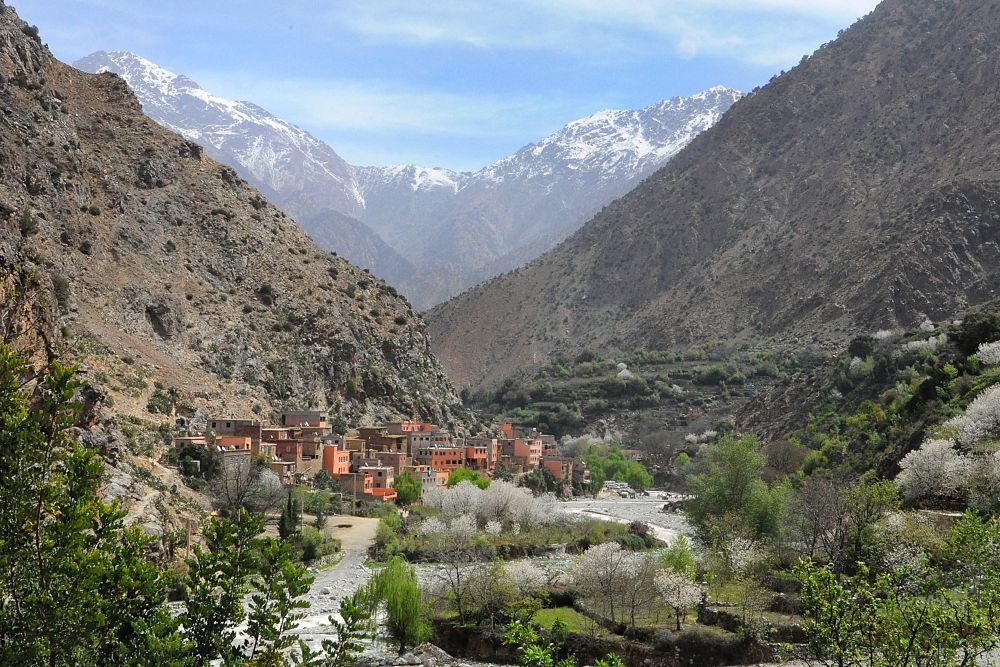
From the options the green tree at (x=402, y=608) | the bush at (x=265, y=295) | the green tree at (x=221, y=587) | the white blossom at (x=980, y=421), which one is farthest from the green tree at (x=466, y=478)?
the green tree at (x=221, y=587)

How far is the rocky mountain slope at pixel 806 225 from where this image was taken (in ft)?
343

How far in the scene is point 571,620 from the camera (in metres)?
32.5

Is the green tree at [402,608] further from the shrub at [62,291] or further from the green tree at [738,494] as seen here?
the shrub at [62,291]

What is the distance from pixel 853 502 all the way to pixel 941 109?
345ft

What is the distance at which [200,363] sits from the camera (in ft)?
201

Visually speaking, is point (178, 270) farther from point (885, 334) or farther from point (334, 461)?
point (885, 334)

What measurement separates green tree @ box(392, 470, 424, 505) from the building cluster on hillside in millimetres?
398

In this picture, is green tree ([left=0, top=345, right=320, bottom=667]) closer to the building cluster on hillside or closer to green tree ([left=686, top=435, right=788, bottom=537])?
green tree ([left=686, top=435, right=788, bottom=537])

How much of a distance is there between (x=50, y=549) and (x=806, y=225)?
5033 inches

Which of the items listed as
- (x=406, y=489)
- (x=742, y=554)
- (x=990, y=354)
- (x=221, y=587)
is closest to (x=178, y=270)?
(x=406, y=489)

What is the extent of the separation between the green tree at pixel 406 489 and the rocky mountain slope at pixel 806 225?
62129mm

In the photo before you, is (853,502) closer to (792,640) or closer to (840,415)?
(792,640)

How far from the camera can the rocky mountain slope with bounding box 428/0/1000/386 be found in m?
105

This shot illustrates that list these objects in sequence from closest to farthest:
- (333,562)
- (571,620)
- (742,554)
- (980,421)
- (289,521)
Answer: (571,620) → (742,554) → (980,421) → (289,521) → (333,562)
